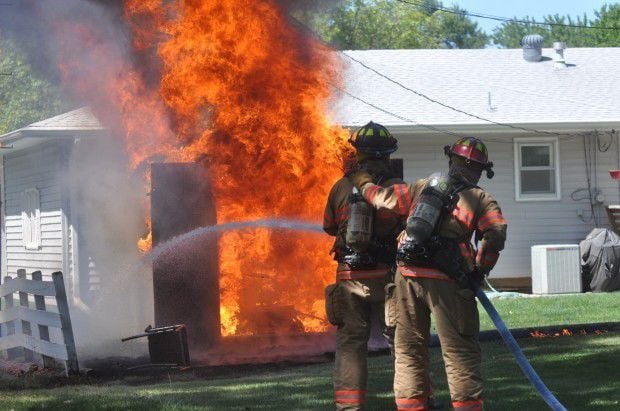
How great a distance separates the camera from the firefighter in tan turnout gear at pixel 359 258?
6500 mm

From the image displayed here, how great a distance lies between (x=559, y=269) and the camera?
57.8 feet

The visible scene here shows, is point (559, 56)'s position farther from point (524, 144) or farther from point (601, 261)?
point (601, 261)

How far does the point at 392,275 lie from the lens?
22.5ft

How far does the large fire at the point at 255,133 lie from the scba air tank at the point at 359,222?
406 centimetres

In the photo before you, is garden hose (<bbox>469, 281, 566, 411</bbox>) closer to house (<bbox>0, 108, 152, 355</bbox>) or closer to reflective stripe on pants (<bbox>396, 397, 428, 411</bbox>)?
reflective stripe on pants (<bbox>396, 397, 428, 411</bbox>)

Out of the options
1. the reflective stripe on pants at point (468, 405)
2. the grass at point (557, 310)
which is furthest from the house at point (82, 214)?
the reflective stripe on pants at point (468, 405)

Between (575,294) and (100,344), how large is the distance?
901 cm

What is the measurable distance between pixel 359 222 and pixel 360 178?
1.12 ft

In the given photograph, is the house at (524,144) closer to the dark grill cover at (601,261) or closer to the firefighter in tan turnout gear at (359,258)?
the dark grill cover at (601,261)

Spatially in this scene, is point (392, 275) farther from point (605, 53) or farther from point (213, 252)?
point (605, 53)

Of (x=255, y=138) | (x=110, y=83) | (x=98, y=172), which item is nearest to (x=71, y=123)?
(x=98, y=172)

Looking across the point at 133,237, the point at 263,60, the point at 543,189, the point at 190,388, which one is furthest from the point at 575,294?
the point at 190,388

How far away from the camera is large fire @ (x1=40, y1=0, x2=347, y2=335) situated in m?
10.7

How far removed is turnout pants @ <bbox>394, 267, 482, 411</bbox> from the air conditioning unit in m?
11.8
